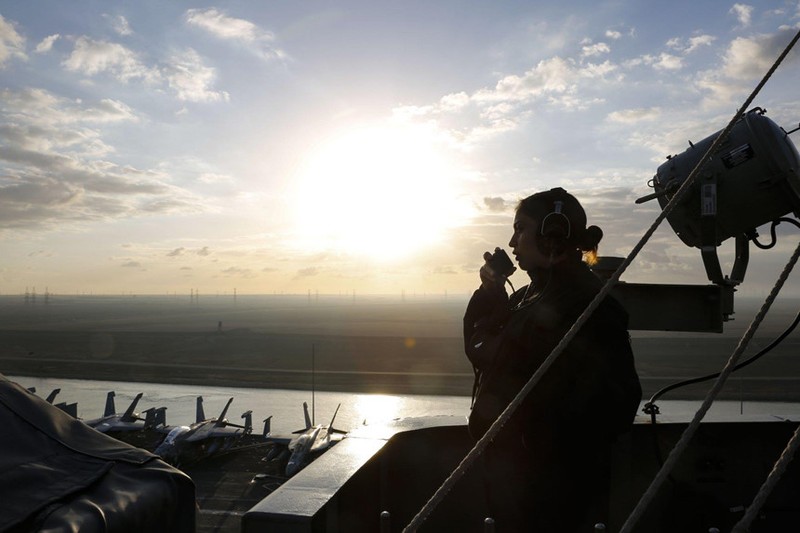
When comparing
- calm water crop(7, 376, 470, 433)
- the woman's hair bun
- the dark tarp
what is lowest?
calm water crop(7, 376, 470, 433)

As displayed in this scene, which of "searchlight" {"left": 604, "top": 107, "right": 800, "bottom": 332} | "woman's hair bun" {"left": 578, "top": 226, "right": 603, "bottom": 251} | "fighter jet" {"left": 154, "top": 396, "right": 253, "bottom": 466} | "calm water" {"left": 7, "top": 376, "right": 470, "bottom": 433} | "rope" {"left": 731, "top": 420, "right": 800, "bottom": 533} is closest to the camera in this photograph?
"rope" {"left": 731, "top": 420, "right": 800, "bottom": 533}

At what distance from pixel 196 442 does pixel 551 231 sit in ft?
81.1

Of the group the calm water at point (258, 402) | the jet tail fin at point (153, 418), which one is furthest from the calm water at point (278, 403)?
the jet tail fin at point (153, 418)

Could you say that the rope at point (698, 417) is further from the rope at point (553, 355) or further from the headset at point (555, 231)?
the headset at point (555, 231)

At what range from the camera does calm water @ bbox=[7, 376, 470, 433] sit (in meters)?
39.1

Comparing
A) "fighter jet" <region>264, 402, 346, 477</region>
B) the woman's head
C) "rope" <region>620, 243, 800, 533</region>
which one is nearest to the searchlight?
the woman's head

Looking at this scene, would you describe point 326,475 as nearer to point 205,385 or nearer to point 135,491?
point 135,491

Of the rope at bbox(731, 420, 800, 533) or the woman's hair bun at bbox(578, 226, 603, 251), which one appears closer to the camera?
the rope at bbox(731, 420, 800, 533)

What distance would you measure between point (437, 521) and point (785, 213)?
3885mm

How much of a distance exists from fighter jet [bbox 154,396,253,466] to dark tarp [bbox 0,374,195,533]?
22.9 metres

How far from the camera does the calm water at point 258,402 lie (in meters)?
39.1

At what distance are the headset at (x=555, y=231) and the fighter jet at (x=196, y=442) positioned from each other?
23.3 meters

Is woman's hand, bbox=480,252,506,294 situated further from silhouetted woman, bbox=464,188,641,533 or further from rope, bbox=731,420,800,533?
rope, bbox=731,420,800,533

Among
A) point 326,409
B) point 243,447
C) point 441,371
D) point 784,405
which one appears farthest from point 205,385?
point 784,405
